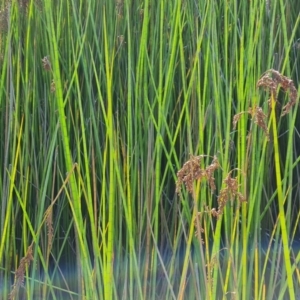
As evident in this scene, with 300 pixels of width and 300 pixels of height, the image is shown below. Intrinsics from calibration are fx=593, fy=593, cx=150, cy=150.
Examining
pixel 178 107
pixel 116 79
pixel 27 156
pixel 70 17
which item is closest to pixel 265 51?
pixel 178 107

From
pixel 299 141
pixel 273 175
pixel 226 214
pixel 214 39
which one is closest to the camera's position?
pixel 226 214

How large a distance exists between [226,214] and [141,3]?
2.58 ft

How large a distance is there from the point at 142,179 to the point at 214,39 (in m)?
0.31

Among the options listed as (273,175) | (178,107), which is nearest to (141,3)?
(178,107)

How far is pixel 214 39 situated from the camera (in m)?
1.16

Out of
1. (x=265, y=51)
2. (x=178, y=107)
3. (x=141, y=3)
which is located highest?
(x=141, y=3)

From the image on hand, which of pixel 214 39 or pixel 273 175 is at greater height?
pixel 214 39

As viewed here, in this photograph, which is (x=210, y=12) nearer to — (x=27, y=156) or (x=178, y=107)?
(x=178, y=107)

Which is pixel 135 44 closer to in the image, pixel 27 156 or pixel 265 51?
pixel 265 51

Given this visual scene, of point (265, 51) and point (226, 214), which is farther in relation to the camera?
point (265, 51)

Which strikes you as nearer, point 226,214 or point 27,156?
point 226,214

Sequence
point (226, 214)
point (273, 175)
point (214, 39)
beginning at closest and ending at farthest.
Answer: point (226, 214) → point (214, 39) → point (273, 175)

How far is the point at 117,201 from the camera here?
1229 millimetres

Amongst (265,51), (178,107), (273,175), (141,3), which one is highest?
(141,3)
